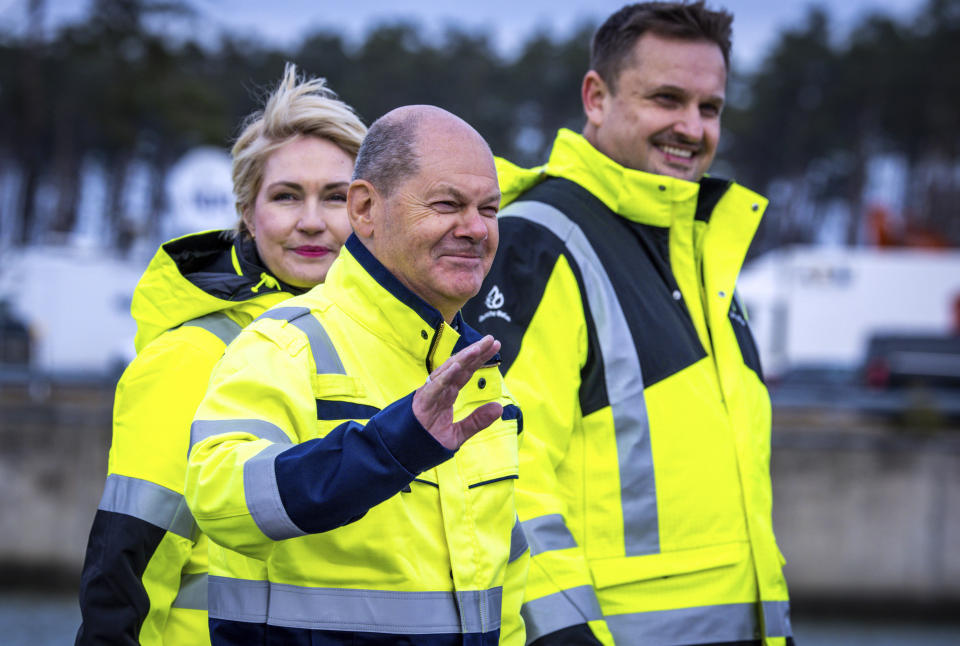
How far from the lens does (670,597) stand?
238 cm

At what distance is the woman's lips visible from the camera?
251 centimetres

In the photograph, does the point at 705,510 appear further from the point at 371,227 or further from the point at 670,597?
the point at 371,227

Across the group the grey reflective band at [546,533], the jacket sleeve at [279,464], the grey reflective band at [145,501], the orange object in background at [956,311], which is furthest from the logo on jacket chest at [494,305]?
the orange object in background at [956,311]

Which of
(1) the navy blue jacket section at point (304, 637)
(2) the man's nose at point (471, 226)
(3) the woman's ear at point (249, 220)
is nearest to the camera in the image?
(1) the navy blue jacket section at point (304, 637)

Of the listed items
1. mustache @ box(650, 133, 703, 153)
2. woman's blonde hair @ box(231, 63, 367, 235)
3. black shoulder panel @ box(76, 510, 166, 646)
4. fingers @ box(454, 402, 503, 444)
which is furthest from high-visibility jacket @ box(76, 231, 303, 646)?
mustache @ box(650, 133, 703, 153)

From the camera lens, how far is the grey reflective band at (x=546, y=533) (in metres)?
2.24

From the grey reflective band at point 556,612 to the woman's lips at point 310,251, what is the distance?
92 centimetres

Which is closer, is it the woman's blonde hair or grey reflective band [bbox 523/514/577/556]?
grey reflective band [bbox 523/514/577/556]

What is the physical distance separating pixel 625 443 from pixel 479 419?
91 centimetres

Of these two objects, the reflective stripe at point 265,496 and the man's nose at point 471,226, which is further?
the man's nose at point 471,226

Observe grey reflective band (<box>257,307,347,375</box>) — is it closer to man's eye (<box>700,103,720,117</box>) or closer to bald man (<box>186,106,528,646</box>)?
bald man (<box>186,106,528,646</box>)

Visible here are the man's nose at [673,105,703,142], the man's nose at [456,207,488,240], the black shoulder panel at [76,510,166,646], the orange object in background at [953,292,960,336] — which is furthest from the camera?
the orange object in background at [953,292,960,336]

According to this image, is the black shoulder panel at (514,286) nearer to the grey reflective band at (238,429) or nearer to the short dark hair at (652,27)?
the short dark hair at (652,27)

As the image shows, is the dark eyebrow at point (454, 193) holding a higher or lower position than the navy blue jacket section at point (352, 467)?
higher
